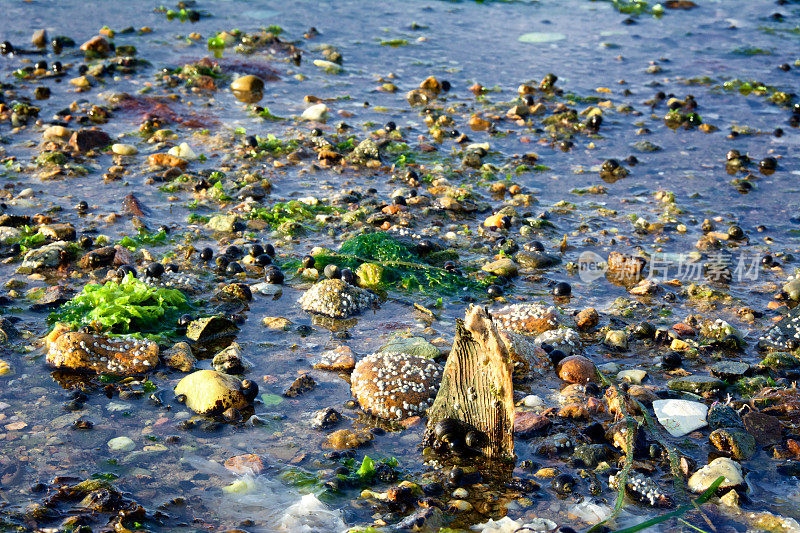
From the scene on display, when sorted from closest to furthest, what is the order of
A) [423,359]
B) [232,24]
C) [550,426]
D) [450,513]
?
1. [450,513]
2. [550,426]
3. [423,359]
4. [232,24]

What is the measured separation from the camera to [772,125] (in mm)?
10883

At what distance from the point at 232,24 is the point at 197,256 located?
820 cm

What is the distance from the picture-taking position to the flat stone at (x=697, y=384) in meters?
5.67

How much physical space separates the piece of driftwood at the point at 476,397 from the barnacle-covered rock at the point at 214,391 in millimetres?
1332

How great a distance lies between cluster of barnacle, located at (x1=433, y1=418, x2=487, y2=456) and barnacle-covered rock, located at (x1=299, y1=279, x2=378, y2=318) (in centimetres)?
194

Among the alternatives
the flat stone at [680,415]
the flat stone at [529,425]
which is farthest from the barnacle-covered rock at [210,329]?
the flat stone at [680,415]

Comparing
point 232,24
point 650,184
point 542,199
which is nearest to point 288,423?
point 542,199

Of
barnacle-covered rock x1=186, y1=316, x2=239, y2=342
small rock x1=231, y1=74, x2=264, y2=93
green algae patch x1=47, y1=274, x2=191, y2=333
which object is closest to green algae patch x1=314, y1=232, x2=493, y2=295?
barnacle-covered rock x1=186, y1=316, x2=239, y2=342

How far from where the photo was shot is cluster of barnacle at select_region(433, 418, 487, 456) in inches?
191

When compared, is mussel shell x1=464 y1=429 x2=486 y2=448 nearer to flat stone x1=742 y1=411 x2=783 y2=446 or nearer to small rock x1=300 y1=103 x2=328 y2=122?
flat stone x1=742 y1=411 x2=783 y2=446

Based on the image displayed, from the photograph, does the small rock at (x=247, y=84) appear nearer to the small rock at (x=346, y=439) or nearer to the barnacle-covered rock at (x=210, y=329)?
the barnacle-covered rock at (x=210, y=329)

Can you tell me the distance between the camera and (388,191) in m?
8.88

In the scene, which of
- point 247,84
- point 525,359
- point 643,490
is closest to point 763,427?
point 643,490

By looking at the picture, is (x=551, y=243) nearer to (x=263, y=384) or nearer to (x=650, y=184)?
(x=650, y=184)
